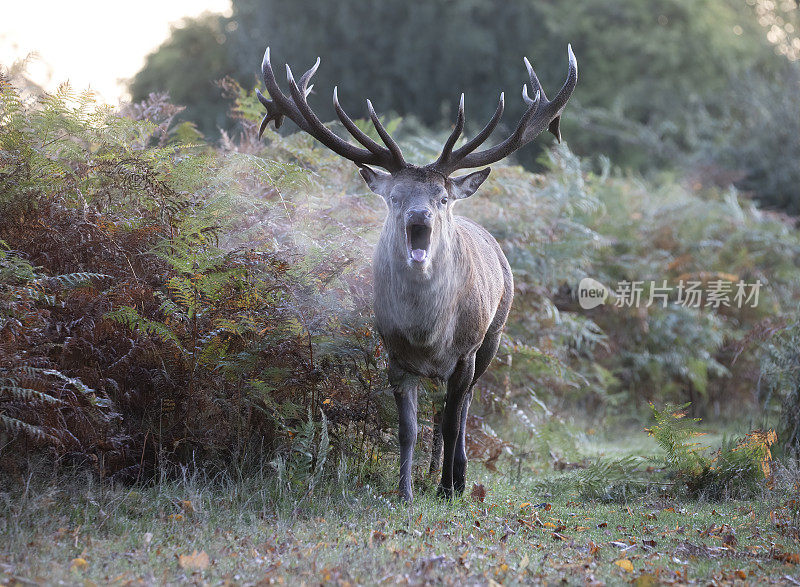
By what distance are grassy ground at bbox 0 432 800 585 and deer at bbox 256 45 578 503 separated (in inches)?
24.5

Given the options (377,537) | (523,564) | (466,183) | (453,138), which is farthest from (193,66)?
(523,564)

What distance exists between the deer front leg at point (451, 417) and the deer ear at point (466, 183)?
1189mm

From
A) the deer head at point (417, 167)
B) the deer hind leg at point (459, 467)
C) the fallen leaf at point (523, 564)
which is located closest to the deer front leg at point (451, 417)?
the deer hind leg at point (459, 467)

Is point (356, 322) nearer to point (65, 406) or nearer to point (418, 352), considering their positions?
point (418, 352)

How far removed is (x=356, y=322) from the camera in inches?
249

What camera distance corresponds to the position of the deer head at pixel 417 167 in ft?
17.8

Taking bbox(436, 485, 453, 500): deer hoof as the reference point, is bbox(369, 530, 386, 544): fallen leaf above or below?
below

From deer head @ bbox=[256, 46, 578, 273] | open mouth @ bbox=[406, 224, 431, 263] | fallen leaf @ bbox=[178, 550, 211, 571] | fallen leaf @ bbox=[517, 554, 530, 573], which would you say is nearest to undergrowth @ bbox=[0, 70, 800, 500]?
deer head @ bbox=[256, 46, 578, 273]

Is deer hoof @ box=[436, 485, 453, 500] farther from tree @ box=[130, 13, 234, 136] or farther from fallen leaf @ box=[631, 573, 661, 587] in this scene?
tree @ box=[130, 13, 234, 136]

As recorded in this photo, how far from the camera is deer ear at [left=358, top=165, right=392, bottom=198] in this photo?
5.95 m

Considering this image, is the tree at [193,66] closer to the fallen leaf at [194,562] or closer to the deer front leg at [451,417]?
the deer front leg at [451,417]

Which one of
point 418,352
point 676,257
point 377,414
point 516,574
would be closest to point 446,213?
point 418,352

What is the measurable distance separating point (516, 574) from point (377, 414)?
2.19 metres

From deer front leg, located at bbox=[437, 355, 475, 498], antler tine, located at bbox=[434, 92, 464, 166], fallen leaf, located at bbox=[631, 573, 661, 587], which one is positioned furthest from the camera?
deer front leg, located at bbox=[437, 355, 475, 498]
